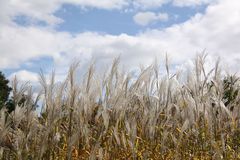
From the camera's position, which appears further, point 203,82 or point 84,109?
point 203,82

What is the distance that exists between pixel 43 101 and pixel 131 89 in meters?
0.67

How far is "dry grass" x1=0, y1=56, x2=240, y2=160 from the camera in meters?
3.41

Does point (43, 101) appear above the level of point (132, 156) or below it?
above

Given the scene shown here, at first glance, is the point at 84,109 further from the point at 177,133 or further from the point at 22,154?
the point at 177,133

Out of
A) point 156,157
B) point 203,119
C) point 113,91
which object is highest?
point 113,91

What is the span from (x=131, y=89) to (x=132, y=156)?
50 centimetres

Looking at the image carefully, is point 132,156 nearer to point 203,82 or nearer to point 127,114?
point 127,114

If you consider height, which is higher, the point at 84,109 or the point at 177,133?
the point at 84,109

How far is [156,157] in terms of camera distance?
3562mm

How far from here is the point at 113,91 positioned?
347 cm

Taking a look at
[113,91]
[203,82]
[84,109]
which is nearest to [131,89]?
[113,91]

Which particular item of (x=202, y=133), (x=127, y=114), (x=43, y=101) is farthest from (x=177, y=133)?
(x=43, y=101)

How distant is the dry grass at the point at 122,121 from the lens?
3406mm

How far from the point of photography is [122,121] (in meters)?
3.79
